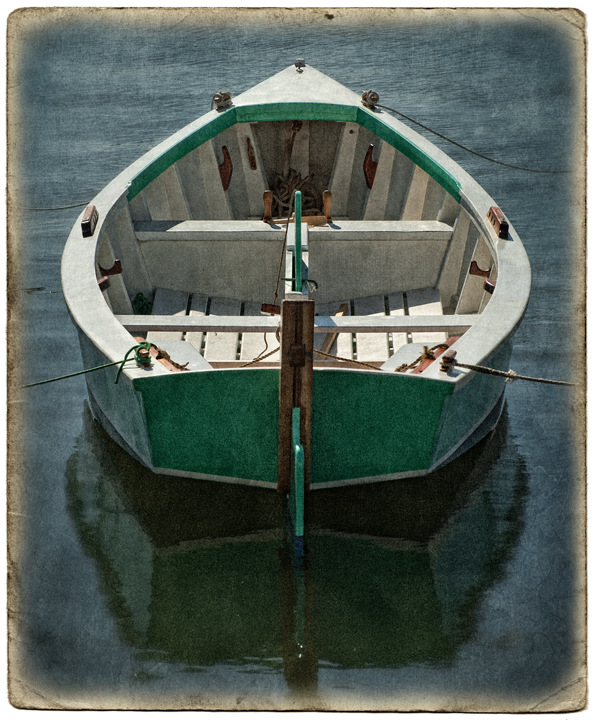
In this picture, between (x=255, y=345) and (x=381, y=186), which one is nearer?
(x=255, y=345)

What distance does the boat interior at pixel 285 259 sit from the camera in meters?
7.78

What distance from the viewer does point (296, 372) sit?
6008 mm

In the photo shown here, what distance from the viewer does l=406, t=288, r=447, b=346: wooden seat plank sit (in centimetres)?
786

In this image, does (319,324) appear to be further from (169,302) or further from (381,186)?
(381,186)

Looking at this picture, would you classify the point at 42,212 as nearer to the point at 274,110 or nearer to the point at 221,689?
the point at 274,110

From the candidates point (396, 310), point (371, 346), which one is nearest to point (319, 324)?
point (371, 346)

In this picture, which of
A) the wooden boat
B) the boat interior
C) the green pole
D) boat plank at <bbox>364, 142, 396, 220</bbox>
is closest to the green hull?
the wooden boat

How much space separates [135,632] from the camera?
6.41 metres

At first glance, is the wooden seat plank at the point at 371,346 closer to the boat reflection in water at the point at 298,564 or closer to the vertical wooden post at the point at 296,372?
the boat reflection in water at the point at 298,564

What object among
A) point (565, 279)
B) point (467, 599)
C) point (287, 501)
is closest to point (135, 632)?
point (287, 501)

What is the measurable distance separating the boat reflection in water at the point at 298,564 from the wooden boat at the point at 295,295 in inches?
18.4

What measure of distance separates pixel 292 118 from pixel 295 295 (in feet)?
14.1

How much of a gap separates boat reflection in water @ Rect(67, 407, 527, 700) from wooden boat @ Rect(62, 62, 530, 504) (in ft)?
1.54

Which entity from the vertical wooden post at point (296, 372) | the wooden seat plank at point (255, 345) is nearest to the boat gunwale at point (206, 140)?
the vertical wooden post at point (296, 372)
